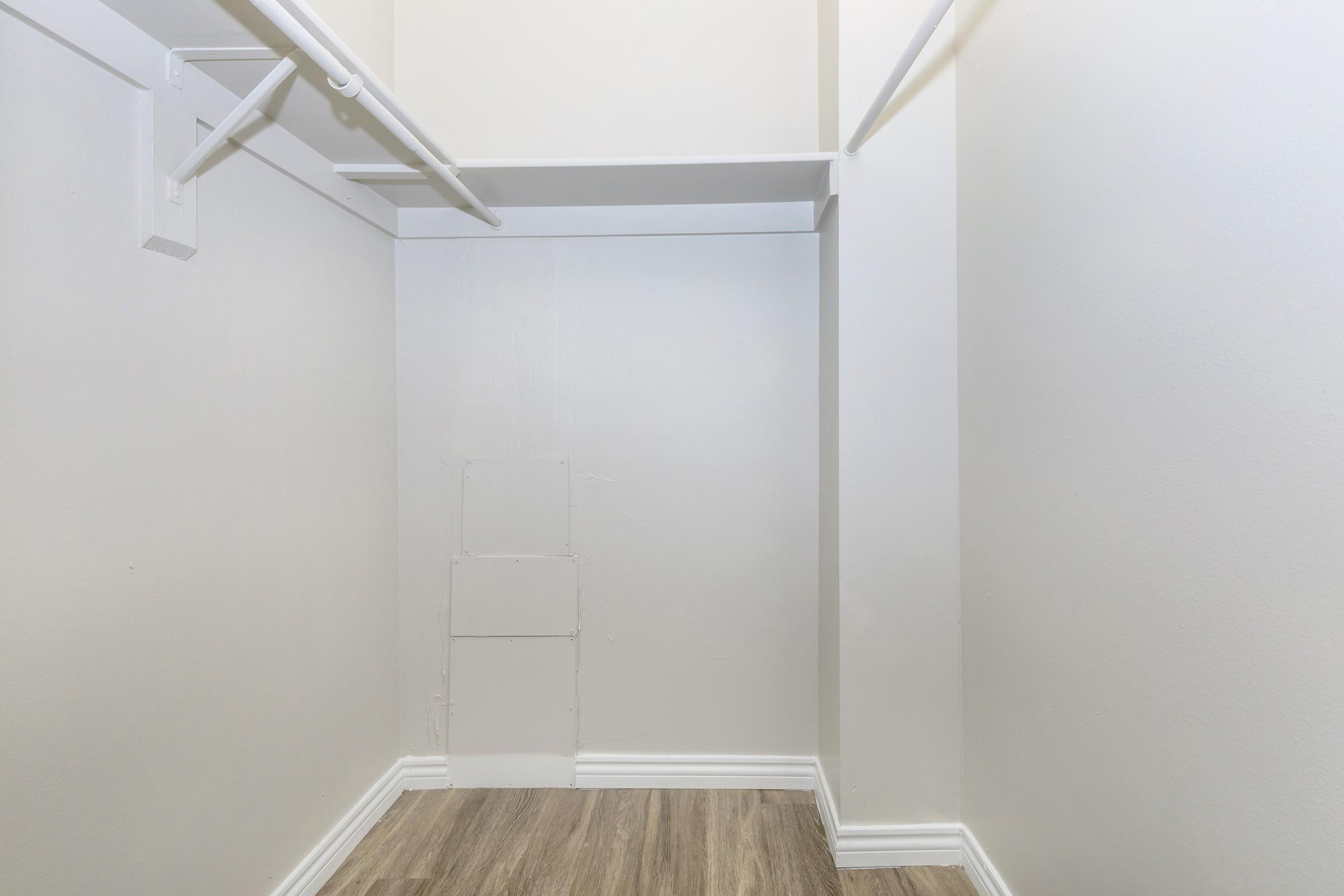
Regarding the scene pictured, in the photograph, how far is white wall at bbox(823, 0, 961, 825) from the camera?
1724 millimetres

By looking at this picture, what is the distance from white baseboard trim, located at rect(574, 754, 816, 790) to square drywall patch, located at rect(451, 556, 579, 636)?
1.48 feet

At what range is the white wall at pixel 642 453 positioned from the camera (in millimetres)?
2131

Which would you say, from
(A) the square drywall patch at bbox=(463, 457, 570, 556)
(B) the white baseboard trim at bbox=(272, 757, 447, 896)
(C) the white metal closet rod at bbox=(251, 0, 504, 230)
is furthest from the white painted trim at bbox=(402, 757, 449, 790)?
(C) the white metal closet rod at bbox=(251, 0, 504, 230)

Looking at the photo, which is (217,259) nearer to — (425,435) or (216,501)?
(216,501)

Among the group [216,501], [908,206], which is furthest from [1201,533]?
[216,501]

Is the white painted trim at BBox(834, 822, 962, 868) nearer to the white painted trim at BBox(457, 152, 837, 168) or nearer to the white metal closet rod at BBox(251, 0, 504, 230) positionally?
the white painted trim at BBox(457, 152, 837, 168)

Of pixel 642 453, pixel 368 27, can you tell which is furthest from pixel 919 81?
pixel 368 27

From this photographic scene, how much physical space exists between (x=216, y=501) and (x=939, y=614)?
174 centimetres

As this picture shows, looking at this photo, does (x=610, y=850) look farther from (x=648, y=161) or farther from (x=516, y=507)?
(x=648, y=161)

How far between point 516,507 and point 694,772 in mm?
1041

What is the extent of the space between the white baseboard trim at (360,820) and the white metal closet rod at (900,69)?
88.1 inches

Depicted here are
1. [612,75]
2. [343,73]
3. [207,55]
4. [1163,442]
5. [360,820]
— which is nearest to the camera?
[1163,442]

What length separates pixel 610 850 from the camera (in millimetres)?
1819

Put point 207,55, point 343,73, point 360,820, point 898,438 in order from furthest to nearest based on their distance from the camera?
point 360,820
point 898,438
point 207,55
point 343,73
